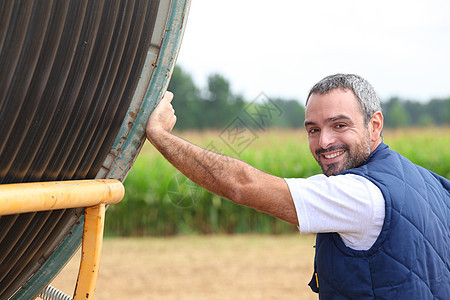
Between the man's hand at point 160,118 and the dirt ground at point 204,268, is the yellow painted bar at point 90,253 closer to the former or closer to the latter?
the man's hand at point 160,118

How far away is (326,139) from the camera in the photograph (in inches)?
83.4

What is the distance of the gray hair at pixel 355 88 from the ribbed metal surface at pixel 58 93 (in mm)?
903

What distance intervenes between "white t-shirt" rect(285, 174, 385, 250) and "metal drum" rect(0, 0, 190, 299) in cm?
62

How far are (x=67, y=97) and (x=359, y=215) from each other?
3.41 feet

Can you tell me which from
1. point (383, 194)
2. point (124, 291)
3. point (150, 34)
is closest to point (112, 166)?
point (150, 34)

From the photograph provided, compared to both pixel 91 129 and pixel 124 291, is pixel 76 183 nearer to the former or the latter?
pixel 91 129

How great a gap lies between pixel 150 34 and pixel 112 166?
1.29 feet

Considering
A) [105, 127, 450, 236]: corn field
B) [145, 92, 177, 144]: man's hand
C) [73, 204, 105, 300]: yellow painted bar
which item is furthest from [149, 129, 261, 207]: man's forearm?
[105, 127, 450, 236]: corn field

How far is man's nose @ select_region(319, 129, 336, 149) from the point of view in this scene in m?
2.11

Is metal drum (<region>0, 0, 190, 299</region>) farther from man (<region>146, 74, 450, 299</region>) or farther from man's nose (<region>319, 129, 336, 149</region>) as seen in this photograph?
man's nose (<region>319, 129, 336, 149</region>)

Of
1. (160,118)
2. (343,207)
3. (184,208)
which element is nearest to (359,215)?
(343,207)

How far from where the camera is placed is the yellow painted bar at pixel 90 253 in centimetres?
141

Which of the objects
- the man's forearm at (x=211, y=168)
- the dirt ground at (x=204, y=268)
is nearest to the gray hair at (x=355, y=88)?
the man's forearm at (x=211, y=168)

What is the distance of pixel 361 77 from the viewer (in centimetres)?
224
